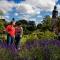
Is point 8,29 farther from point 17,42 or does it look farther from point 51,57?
point 51,57

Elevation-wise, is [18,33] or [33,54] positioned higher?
[18,33]

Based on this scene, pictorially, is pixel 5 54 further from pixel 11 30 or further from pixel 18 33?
pixel 18 33

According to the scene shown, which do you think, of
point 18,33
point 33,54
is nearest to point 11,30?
point 18,33

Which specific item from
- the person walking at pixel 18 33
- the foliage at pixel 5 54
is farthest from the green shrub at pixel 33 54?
the person walking at pixel 18 33

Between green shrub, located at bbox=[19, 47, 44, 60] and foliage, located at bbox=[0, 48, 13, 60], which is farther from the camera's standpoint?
green shrub, located at bbox=[19, 47, 44, 60]

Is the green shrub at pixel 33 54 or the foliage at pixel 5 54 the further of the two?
the green shrub at pixel 33 54

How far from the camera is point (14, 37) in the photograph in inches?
503

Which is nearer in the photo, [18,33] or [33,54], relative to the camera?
[33,54]

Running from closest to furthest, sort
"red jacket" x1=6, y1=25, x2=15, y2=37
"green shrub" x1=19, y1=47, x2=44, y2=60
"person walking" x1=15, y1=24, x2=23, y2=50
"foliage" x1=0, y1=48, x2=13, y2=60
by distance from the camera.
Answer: "foliage" x1=0, y1=48, x2=13, y2=60 → "green shrub" x1=19, y1=47, x2=44, y2=60 → "red jacket" x1=6, y1=25, x2=15, y2=37 → "person walking" x1=15, y1=24, x2=23, y2=50

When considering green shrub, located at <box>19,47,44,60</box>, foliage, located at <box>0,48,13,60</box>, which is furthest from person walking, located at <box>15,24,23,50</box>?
foliage, located at <box>0,48,13,60</box>

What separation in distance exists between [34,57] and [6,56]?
1.93 ft

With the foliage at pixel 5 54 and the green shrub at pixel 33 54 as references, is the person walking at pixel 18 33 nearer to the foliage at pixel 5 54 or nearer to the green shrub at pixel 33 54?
the green shrub at pixel 33 54

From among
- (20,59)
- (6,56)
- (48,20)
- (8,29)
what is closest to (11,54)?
(6,56)

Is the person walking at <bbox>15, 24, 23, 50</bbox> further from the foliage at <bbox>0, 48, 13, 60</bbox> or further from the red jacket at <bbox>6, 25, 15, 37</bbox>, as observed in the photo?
the foliage at <bbox>0, 48, 13, 60</bbox>
